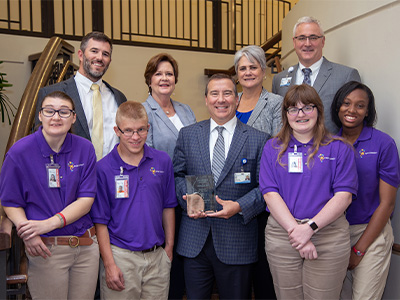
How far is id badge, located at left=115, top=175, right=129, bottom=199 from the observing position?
2.19 metres

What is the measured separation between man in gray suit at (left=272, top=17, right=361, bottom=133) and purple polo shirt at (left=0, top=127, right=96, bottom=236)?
1.62 m

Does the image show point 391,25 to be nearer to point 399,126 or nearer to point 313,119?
point 399,126

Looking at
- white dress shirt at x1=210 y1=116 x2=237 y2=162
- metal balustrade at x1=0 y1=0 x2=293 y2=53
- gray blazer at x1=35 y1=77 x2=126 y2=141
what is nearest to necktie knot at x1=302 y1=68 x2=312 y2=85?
white dress shirt at x1=210 y1=116 x2=237 y2=162

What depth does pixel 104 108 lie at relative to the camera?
277 centimetres

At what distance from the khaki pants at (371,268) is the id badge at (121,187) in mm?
1333

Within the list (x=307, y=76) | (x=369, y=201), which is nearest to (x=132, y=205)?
(x=369, y=201)

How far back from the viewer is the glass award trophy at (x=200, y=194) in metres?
2.20

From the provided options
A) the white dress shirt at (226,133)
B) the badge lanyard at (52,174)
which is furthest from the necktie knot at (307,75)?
the badge lanyard at (52,174)

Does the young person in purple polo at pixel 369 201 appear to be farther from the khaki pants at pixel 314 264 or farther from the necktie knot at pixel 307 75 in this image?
the necktie knot at pixel 307 75

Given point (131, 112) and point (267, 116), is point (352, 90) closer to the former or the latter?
point (267, 116)

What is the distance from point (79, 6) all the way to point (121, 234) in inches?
231

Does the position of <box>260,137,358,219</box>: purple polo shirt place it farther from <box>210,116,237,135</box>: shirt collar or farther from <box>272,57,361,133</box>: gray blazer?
<box>272,57,361,133</box>: gray blazer

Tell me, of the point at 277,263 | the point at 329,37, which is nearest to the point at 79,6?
the point at 329,37

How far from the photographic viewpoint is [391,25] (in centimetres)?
279
